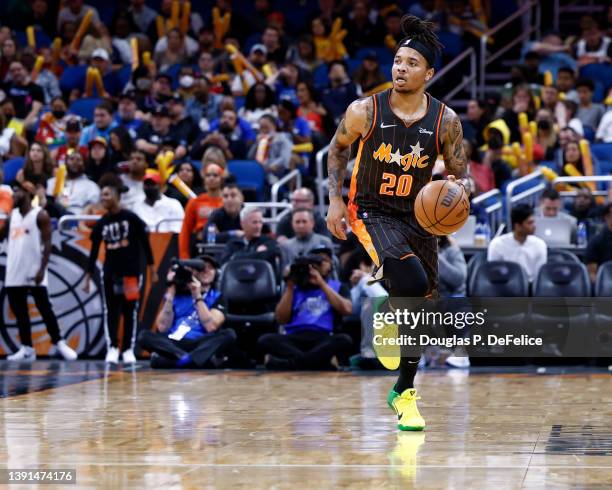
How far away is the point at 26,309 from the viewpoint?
14992 mm

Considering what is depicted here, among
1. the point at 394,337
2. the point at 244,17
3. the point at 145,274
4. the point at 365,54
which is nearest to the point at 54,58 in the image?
the point at 244,17

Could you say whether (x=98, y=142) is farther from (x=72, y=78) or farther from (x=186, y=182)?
(x=72, y=78)

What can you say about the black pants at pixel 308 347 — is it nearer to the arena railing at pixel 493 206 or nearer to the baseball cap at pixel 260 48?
the arena railing at pixel 493 206

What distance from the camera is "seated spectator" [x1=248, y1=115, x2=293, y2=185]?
17281 millimetres

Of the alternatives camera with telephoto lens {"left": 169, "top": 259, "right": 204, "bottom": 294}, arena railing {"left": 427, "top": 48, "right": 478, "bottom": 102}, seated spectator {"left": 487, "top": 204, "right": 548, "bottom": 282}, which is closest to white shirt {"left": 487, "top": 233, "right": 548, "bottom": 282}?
seated spectator {"left": 487, "top": 204, "right": 548, "bottom": 282}

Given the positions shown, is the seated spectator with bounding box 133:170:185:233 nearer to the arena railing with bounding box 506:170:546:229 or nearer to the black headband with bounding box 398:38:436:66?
the arena railing with bounding box 506:170:546:229

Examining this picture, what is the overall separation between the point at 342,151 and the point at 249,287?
19.1 feet

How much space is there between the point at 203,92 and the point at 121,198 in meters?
3.59

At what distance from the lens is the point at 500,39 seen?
21.9 meters

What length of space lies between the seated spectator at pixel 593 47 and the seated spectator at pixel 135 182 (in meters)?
7.32

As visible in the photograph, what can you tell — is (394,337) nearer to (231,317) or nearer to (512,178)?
(231,317)

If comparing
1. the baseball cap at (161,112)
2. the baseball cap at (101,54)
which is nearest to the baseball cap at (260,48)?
the baseball cap at (161,112)

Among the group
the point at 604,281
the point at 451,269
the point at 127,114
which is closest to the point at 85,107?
the point at 127,114

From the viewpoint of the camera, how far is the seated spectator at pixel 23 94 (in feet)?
66.4
